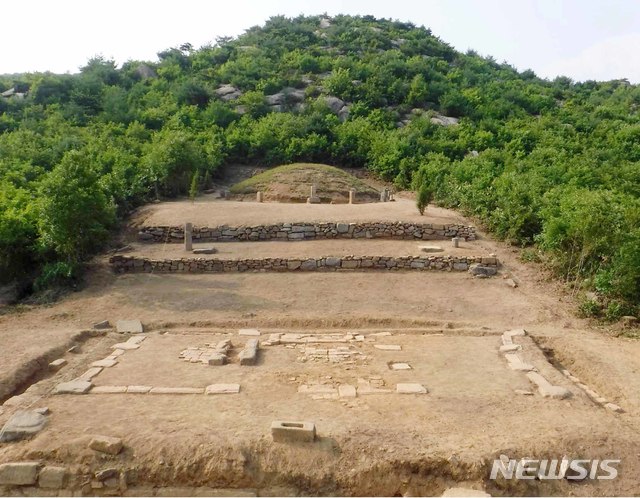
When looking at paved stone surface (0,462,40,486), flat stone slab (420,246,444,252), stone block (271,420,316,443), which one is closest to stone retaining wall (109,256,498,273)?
flat stone slab (420,246,444,252)

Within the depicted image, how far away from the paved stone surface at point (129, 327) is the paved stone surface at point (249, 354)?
8.50ft

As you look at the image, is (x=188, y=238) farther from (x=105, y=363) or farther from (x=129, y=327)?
(x=105, y=363)

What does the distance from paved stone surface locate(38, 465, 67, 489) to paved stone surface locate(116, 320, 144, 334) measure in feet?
15.5

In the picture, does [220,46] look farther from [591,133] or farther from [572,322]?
[572,322]

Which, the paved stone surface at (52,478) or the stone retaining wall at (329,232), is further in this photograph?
the stone retaining wall at (329,232)

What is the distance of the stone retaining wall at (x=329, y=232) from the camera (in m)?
15.9

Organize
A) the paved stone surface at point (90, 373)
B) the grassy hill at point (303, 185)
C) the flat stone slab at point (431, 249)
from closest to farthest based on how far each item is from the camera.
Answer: the paved stone surface at point (90, 373)
the flat stone slab at point (431, 249)
the grassy hill at point (303, 185)

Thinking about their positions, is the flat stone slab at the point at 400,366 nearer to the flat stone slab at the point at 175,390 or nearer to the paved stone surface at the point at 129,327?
the flat stone slab at the point at 175,390

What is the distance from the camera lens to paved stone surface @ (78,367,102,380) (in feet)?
24.3

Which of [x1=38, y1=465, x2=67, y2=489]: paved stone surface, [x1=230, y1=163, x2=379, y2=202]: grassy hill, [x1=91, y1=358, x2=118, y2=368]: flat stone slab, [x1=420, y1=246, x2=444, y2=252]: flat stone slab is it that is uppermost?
[x1=230, y1=163, x2=379, y2=202]: grassy hill

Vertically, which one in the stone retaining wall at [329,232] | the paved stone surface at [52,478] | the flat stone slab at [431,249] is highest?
the stone retaining wall at [329,232]

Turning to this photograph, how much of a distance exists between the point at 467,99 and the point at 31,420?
40.7 meters

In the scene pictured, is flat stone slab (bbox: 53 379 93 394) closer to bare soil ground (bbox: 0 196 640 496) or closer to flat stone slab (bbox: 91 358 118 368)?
bare soil ground (bbox: 0 196 640 496)

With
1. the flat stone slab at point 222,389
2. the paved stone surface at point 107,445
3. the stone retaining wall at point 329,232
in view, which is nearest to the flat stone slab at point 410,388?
the flat stone slab at point 222,389
